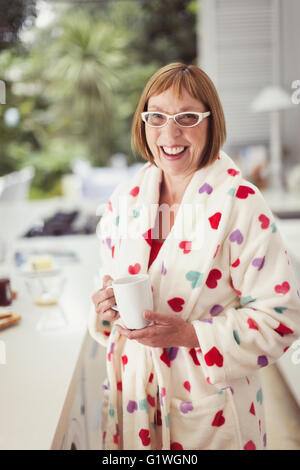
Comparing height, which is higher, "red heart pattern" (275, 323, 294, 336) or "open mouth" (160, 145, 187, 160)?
"open mouth" (160, 145, 187, 160)

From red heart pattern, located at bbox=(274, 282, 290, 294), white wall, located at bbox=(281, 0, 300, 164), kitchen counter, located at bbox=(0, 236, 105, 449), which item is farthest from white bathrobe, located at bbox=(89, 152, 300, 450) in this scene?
white wall, located at bbox=(281, 0, 300, 164)

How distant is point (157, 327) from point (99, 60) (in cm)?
88

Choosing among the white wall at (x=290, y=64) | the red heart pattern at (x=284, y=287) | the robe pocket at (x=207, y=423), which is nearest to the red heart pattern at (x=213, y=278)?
the red heart pattern at (x=284, y=287)

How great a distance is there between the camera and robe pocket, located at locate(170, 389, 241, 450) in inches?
37.0

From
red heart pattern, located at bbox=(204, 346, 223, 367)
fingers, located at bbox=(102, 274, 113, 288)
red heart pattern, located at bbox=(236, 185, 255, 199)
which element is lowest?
red heart pattern, located at bbox=(204, 346, 223, 367)

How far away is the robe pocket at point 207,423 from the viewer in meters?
0.94

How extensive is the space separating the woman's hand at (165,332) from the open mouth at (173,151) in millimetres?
274

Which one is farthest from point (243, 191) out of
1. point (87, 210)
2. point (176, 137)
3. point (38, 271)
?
point (87, 210)

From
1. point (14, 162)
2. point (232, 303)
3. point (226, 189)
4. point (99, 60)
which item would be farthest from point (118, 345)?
point (14, 162)

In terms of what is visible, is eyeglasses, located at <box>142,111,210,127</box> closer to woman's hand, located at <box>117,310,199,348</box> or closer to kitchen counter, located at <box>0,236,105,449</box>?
woman's hand, located at <box>117,310,199,348</box>

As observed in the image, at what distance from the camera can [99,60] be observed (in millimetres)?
1418

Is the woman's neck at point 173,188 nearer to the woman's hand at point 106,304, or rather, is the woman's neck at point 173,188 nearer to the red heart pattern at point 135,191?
the red heart pattern at point 135,191

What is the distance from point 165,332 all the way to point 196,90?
0.42m

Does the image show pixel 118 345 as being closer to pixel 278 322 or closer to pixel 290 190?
pixel 278 322
